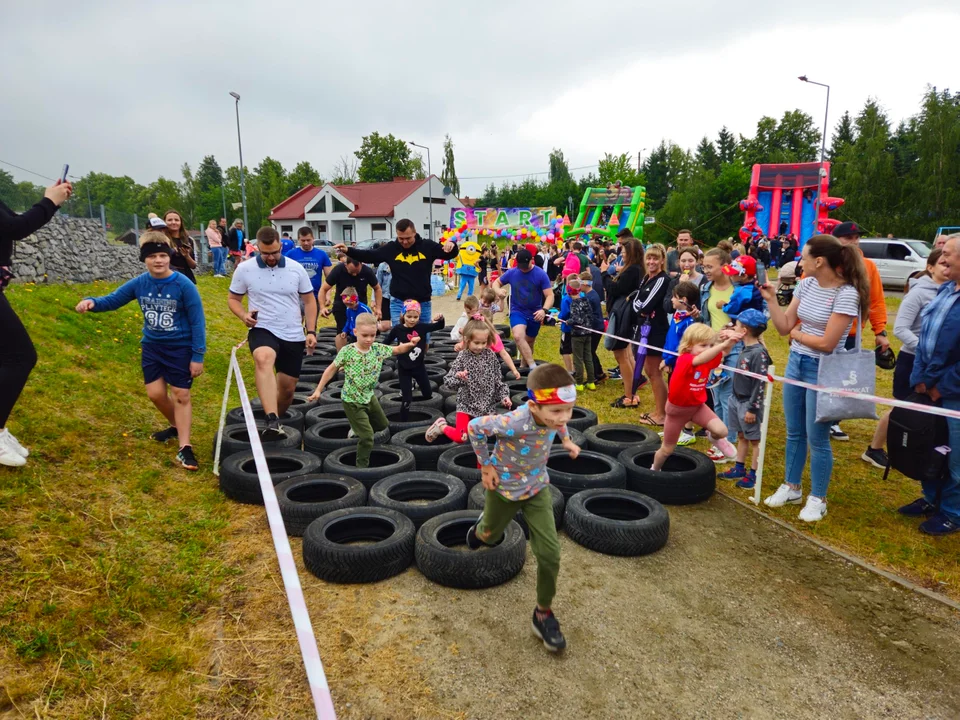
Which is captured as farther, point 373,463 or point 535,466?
point 373,463

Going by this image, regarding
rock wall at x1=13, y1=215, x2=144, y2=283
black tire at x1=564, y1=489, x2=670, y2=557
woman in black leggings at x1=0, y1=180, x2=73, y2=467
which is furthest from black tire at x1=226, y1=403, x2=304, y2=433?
rock wall at x1=13, y1=215, x2=144, y2=283

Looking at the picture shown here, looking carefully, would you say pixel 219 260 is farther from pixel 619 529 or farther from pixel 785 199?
pixel 785 199

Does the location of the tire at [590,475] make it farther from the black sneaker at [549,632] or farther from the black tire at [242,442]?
the black tire at [242,442]

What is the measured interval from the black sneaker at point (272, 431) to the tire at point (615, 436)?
3.32m

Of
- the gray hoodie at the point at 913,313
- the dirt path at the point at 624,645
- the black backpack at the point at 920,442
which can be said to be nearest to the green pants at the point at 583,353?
the gray hoodie at the point at 913,313

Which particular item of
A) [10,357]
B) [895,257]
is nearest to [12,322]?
[10,357]

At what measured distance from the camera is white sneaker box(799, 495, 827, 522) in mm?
4863

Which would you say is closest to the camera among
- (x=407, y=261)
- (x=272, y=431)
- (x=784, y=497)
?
(x=784, y=497)

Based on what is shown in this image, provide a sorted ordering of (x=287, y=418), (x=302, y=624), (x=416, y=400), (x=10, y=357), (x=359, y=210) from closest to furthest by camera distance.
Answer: (x=302, y=624), (x=10, y=357), (x=287, y=418), (x=416, y=400), (x=359, y=210)

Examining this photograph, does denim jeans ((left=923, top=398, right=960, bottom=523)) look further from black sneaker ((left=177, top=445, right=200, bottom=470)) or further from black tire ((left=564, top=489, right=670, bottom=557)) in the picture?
black sneaker ((left=177, top=445, right=200, bottom=470))

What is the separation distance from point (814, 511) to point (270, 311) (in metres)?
5.46

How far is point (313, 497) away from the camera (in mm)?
5348

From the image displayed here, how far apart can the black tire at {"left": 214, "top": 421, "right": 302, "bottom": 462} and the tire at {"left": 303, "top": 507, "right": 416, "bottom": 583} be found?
1737 mm

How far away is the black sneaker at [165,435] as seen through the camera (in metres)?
6.17
